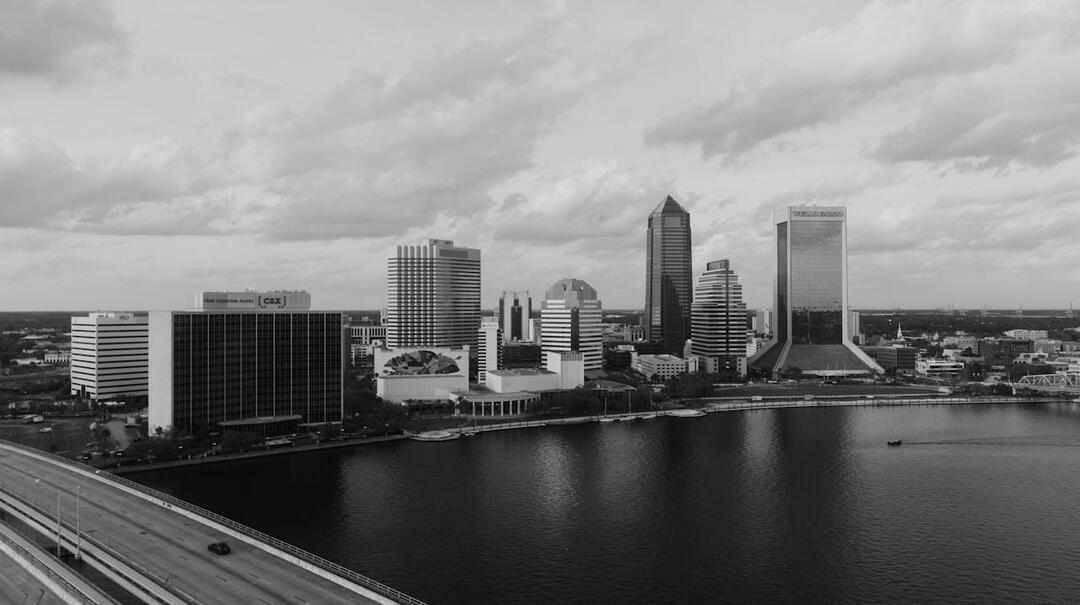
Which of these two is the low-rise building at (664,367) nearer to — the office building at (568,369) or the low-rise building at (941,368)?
the office building at (568,369)

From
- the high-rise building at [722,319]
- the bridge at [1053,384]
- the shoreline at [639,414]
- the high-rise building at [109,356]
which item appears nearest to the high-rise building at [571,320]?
the shoreline at [639,414]

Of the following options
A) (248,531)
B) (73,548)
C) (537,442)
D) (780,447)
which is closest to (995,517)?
(780,447)

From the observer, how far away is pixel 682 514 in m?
53.8

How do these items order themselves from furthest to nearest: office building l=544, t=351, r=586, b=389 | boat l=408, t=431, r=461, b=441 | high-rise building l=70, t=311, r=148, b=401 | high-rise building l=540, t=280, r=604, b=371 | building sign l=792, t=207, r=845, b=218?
building sign l=792, t=207, r=845, b=218, high-rise building l=540, t=280, r=604, b=371, office building l=544, t=351, r=586, b=389, high-rise building l=70, t=311, r=148, b=401, boat l=408, t=431, r=461, b=441

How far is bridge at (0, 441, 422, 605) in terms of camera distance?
33.1 metres

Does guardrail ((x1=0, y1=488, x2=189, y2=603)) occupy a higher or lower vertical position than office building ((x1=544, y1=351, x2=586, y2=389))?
lower

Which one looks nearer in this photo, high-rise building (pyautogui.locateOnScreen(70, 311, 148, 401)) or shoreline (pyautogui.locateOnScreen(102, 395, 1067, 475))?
shoreline (pyautogui.locateOnScreen(102, 395, 1067, 475))

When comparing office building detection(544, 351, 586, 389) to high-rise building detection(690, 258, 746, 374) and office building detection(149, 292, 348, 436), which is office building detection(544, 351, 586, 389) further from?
high-rise building detection(690, 258, 746, 374)

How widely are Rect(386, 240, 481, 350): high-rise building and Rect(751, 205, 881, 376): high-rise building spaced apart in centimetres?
7362

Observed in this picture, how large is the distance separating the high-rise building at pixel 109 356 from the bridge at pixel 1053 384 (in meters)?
160

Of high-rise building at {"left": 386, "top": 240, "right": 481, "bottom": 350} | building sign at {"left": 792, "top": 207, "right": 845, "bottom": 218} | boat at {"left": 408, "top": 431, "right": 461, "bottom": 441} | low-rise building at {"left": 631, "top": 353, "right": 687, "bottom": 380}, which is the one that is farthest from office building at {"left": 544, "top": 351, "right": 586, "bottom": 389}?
building sign at {"left": 792, "top": 207, "right": 845, "bottom": 218}

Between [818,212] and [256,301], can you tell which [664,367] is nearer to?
[818,212]

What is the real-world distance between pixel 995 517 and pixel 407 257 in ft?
385

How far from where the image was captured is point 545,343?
465ft
